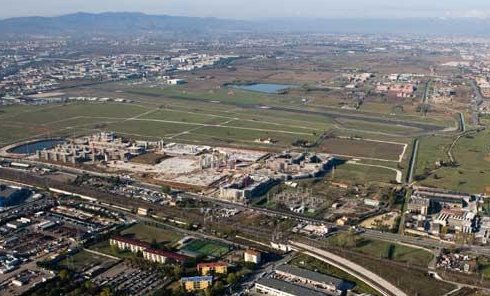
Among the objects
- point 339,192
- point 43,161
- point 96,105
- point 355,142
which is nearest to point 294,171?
point 339,192

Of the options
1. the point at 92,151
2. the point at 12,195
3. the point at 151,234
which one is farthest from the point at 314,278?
the point at 92,151

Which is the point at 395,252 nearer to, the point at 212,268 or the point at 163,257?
the point at 212,268

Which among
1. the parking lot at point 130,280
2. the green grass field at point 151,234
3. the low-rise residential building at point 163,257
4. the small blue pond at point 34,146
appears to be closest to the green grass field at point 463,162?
the green grass field at point 151,234

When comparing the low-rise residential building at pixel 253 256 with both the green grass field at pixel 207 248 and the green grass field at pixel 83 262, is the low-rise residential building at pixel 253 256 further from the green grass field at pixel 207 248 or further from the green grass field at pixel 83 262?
the green grass field at pixel 83 262

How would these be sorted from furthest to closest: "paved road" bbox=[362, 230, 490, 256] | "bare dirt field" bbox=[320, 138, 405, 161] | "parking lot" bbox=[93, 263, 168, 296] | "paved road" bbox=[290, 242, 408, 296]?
"bare dirt field" bbox=[320, 138, 405, 161], "paved road" bbox=[362, 230, 490, 256], "paved road" bbox=[290, 242, 408, 296], "parking lot" bbox=[93, 263, 168, 296]

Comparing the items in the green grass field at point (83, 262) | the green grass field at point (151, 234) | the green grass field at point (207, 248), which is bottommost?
the green grass field at point (83, 262)

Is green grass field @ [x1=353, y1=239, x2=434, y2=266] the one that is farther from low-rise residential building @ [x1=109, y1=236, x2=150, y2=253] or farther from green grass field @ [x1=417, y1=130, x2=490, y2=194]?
green grass field @ [x1=417, y1=130, x2=490, y2=194]

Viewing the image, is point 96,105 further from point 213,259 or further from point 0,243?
point 213,259

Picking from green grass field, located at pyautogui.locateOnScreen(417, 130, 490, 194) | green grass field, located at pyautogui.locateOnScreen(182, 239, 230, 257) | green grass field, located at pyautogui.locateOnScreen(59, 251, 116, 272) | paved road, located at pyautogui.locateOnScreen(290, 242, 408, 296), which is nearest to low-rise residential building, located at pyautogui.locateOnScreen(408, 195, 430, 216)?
green grass field, located at pyautogui.locateOnScreen(417, 130, 490, 194)
